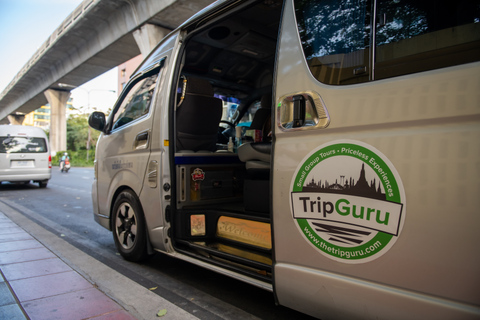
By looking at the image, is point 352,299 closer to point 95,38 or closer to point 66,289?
point 66,289

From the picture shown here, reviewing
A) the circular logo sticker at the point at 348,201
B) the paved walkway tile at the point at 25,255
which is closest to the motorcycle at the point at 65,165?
the paved walkway tile at the point at 25,255

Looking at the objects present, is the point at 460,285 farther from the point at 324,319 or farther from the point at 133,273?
the point at 133,273

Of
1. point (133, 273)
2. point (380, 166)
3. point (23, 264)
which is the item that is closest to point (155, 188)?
point (133, 273)

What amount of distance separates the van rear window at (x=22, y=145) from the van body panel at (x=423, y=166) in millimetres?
12663

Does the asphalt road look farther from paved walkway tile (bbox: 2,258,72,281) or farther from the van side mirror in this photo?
the van side mirror

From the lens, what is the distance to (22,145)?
39.3ft

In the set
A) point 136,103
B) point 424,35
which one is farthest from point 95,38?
point 424,35

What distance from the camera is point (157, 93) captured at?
3.48 meters

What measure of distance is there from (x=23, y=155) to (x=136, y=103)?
10.1 meters

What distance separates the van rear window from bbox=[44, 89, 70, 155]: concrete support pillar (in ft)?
75.5

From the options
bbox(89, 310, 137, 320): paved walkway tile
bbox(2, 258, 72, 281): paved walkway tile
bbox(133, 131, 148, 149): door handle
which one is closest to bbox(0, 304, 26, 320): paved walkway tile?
bbox(89, 310, 137, 320): paved walkway tile

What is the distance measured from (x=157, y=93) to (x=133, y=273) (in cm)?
185

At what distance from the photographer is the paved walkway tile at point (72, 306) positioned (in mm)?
2467

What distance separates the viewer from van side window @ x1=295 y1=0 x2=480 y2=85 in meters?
1.60
